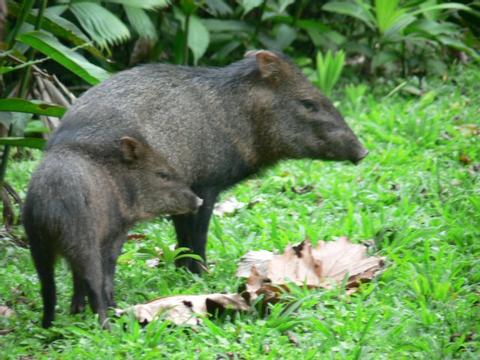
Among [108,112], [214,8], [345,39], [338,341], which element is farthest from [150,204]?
[345,39]

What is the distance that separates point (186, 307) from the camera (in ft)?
13.7

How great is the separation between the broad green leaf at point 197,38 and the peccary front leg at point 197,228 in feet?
9.27

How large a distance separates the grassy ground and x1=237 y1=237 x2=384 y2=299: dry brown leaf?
11 centimetres

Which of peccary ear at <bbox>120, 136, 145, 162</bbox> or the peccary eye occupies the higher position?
the peccary eye

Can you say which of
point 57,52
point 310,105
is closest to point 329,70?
point 310,105

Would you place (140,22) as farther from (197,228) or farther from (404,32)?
(197,228)

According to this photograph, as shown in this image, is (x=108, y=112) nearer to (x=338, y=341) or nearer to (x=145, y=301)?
(x=145, y=301)

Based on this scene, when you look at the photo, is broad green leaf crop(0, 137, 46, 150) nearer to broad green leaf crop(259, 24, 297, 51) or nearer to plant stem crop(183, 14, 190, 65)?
plant stem crop(183, 14, 190, 65)

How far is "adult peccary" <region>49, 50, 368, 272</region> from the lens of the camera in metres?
4.87

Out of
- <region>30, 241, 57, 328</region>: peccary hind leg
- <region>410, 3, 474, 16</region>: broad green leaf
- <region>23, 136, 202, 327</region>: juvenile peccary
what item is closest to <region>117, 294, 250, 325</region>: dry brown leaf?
<region>23, 136, 202, 327</region>: juvenile peccary

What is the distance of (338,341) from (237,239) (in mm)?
1778

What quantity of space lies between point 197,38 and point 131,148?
358 centimetres

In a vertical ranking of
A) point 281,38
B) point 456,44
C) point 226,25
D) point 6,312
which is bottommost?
point 6,312

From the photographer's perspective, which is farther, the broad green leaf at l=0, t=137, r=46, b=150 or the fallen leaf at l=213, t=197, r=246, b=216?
the fallen leaf at l=213, t=197, r=246, b=216
